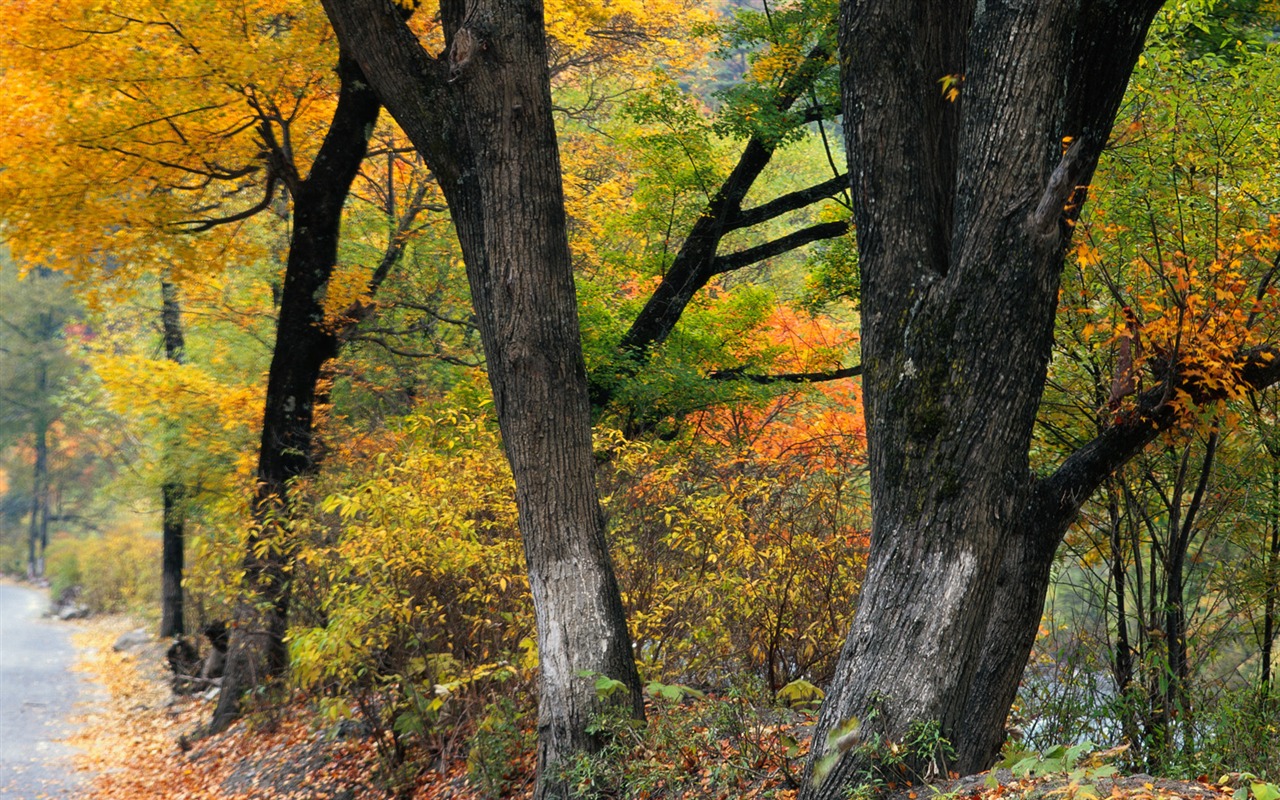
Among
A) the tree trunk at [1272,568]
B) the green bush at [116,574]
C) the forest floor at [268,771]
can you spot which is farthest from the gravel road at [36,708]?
the tree trunk at [1272,568]

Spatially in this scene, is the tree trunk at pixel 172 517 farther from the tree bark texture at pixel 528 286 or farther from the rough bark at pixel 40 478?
the rough bark at pixel 40 478

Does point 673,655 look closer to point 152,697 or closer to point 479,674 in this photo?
point 479,674

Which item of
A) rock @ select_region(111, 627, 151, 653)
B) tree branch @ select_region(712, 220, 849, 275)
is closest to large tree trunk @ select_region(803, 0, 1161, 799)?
tree branch @ select_region(712, 220, 849, 275)

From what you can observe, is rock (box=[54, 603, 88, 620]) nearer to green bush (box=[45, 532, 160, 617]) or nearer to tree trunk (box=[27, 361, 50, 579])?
green bush (box=[45, 532, 160, 617])

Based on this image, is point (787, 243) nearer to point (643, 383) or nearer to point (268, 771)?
point (643, 383)

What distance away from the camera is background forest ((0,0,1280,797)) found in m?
5.33

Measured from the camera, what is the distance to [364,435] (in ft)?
33.5

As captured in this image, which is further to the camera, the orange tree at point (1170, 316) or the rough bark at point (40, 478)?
the rough bark at point (40, 478)

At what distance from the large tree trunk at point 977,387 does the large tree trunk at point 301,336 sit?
6.76m

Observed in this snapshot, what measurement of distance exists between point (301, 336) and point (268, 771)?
4130 millimetres

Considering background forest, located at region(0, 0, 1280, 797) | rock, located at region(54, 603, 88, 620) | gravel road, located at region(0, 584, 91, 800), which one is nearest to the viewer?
background forest, located at region(0, 0, 1280, 797)

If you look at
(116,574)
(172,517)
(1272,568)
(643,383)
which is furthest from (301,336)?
(116,574)

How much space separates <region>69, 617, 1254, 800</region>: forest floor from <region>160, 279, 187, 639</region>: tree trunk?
102 inches

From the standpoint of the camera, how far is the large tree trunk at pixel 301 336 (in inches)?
375
